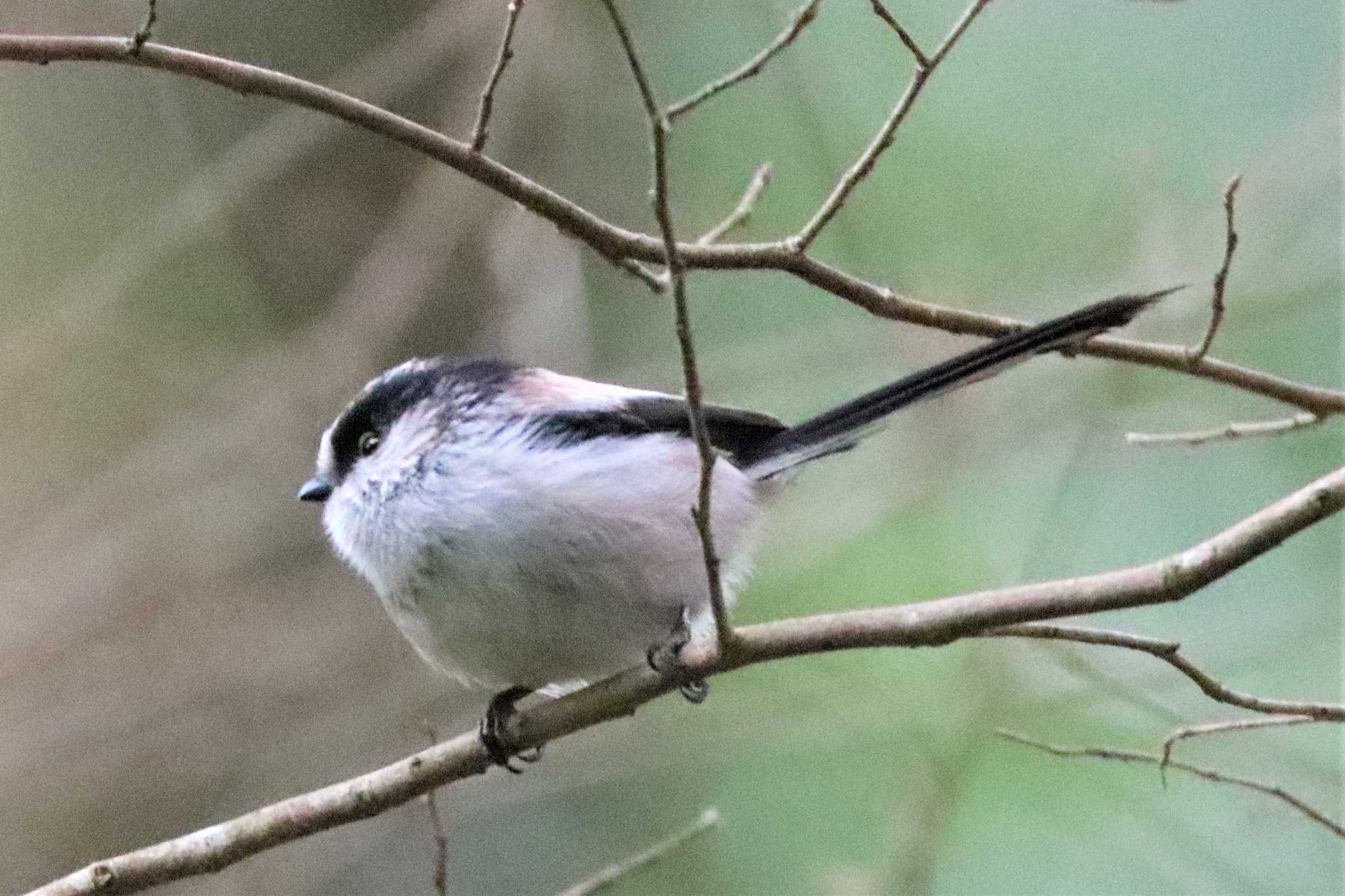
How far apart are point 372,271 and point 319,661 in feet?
3.68

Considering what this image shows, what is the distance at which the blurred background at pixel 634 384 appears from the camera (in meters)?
4.35

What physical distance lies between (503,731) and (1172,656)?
1190 mm

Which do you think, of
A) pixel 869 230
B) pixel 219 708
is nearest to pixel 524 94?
pixel 869 230

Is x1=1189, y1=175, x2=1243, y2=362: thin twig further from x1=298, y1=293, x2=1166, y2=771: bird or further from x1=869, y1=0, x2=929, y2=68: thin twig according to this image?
x1=869, y1=0, x2=929, y2=68: thin twig

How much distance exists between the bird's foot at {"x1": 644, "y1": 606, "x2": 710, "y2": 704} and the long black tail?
1.26 ft

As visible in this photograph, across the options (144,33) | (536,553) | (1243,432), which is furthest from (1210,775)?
(144,33)

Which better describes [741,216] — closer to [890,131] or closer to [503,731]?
[890,131]

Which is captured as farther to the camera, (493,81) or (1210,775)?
(1210,775)

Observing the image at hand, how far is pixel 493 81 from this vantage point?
257 centimetres

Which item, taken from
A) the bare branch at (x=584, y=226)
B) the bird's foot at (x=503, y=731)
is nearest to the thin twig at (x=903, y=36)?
the bare branch at (x=584, y=226)

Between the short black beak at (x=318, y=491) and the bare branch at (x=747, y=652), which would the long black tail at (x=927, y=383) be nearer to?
the bare branch at (x=747, y=652)

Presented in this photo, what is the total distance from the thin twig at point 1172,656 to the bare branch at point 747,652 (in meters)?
0.02

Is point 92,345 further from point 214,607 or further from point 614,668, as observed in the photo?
point 614,668

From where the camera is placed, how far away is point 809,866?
4.65 m
